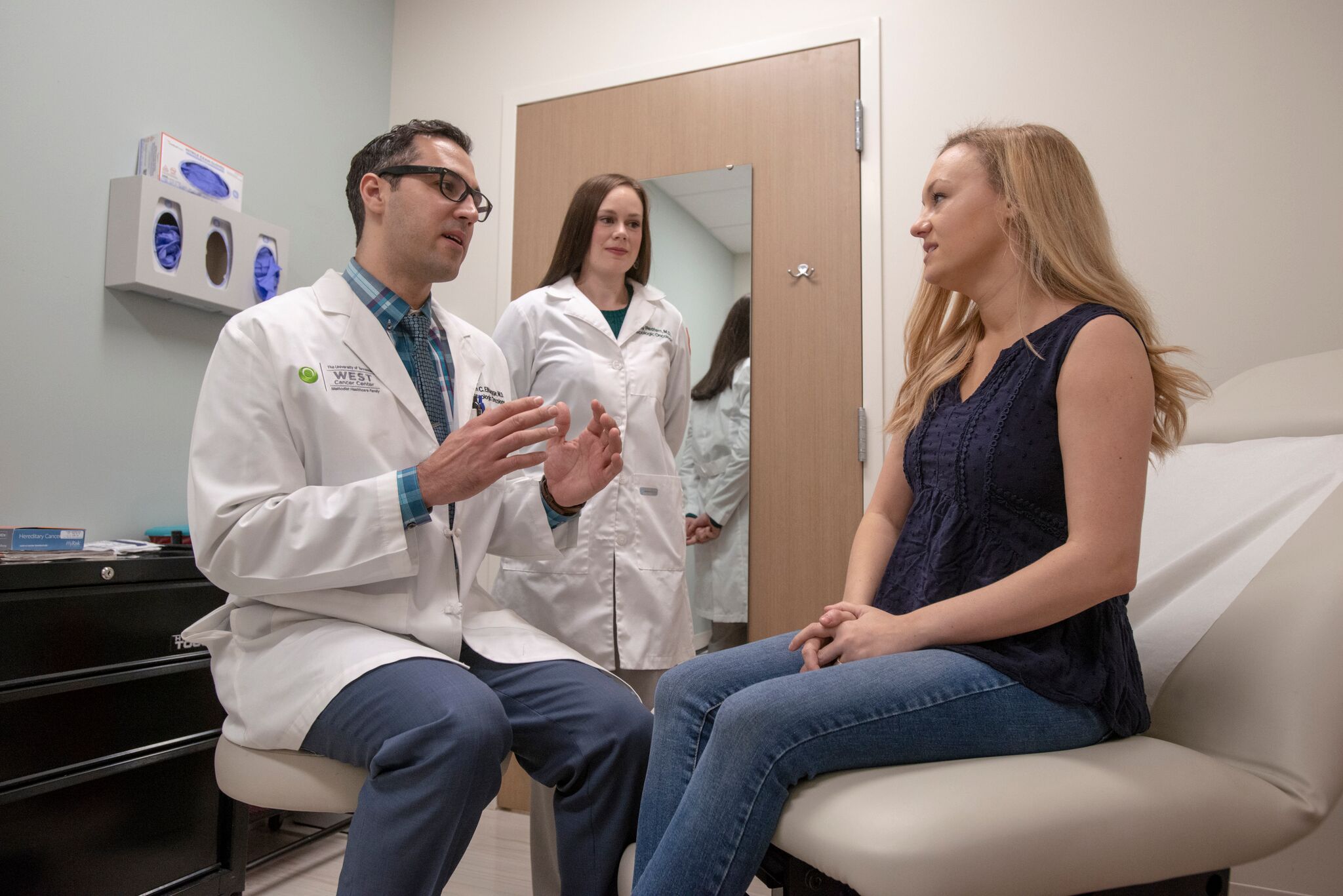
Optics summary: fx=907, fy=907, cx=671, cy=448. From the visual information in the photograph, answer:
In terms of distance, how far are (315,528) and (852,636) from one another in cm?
71

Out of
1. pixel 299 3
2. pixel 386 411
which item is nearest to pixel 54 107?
pixel 299 3

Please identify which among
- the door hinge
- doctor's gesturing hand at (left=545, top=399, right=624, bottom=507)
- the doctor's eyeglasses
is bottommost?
doctor's gesturing hand at (left=545, top=399, right=624, bottom=507)

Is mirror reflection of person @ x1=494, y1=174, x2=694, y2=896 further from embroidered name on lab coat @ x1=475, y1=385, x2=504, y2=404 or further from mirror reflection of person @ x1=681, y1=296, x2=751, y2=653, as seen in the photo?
embroidered name on lab coat @ x1=475, y1=385, x2=504, y2=404

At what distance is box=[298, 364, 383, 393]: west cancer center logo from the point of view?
132 centimetres

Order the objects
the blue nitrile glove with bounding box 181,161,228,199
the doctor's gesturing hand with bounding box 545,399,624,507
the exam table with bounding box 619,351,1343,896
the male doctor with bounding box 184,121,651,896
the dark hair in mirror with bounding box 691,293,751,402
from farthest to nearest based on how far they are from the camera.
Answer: the dark hair in mirror with bounding box 691,293,751,402 < the blue nitrile glove with bounding box 181,161,228,199 < the doctor's gesturing hand with bounding box 545,399,624,507 < the male doctor with bounding box 184,121,651,896 < the exam table with bounding box 619,351,1343,896

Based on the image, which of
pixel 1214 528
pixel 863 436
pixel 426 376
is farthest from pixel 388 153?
pixel 1214 528

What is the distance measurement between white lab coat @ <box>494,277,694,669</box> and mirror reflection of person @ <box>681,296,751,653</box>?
309 millimetres

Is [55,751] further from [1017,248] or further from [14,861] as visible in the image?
[1017,248]

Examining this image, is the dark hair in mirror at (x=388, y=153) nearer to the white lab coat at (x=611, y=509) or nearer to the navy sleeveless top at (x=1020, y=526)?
the white lab coat at (x=611, y=509)

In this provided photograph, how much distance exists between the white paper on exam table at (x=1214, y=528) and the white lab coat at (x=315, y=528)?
2.75 feet

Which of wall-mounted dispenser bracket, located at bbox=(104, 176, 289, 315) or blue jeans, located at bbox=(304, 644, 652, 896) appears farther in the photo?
wall-mounted dispenser bracket, located at bbox=(104, 176, 289, 315)

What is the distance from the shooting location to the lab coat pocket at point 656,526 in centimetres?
195

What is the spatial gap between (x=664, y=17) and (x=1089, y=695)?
226 cm

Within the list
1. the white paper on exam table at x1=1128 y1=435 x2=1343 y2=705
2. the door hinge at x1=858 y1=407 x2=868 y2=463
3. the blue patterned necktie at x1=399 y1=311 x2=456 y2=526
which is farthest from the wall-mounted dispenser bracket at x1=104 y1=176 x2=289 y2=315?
the white paper on exam table at x1=1128 y1=435 x2=1343 y2=705
